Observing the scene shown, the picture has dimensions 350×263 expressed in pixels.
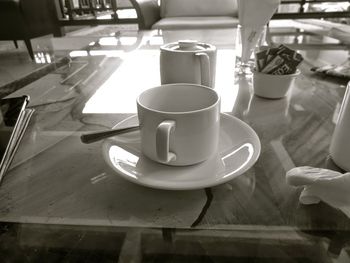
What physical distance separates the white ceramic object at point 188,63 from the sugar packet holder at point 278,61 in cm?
11

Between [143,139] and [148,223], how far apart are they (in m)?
0.10

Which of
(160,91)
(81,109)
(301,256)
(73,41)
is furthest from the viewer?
(73,41)

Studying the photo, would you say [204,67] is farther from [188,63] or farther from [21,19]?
[21,19]

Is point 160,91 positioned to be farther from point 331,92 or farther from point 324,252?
point 331,92

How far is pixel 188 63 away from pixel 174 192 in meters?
0.27

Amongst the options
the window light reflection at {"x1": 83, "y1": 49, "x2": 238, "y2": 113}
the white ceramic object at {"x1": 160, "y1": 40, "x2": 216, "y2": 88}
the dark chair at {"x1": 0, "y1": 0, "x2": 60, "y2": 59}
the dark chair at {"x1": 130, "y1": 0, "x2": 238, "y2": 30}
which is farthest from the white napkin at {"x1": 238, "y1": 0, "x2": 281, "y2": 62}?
the dark chair at {"x1": 130, "y1": 0, "x2": 238, "y2": 30}

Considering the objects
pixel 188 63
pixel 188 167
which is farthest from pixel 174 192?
pixel 188 63

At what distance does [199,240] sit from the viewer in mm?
272

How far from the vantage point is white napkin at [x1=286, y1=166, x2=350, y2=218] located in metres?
0.28

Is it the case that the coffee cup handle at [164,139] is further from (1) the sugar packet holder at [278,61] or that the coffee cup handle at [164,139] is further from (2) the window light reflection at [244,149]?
(1) the sugar packet holder at [278,61]

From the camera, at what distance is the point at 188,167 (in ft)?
1.08

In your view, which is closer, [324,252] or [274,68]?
[324,252]

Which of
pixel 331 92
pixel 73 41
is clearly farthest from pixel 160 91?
pixel 73 41

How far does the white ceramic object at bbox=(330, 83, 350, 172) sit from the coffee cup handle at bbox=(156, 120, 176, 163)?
0.68 feet
